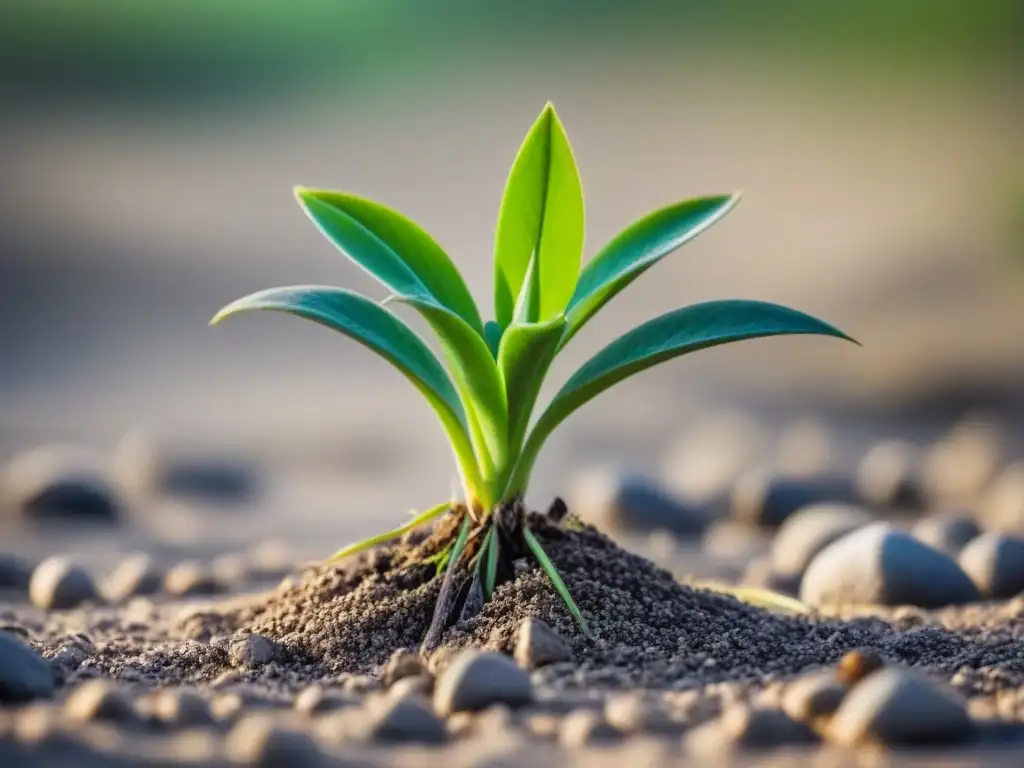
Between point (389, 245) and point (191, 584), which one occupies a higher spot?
point (389, 245)

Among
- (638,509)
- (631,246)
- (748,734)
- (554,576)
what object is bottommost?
(748,734)

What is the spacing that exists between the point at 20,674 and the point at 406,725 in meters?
0.69

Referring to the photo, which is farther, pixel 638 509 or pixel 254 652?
pixel 638 509

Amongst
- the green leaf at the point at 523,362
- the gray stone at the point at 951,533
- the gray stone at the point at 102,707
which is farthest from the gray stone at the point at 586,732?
the gray stone at the point at 951,533

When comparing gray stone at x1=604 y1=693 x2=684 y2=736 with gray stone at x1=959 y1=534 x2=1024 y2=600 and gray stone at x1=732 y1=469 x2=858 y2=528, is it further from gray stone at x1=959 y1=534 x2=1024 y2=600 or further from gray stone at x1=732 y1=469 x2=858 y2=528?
gray stone at x1=732 y1=469 x2=858 y2=528

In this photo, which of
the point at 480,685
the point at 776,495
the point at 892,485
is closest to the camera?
the point at 480,685

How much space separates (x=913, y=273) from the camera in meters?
10.9

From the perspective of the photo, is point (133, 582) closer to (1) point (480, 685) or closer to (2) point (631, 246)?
(2) point (631, 246)

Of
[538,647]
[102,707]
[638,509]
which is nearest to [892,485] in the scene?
[638,509]

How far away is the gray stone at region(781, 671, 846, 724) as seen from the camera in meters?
1.90

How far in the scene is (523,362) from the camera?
2.50 metres

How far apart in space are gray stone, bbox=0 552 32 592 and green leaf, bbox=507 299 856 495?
1.84 meters

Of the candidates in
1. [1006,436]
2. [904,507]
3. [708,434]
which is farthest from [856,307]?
[904,507]

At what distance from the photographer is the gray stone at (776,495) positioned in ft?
17.4
